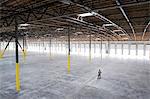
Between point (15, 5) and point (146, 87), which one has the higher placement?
point (15, 5)

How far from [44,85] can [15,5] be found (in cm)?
749

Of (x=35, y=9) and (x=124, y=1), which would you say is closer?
(x=124, y=1)

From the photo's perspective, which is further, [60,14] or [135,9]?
[60,14]

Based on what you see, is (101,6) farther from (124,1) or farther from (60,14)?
(60,14)

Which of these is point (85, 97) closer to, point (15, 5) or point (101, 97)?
point (101, 97)

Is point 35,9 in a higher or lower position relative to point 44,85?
higher

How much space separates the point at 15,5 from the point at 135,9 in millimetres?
9863

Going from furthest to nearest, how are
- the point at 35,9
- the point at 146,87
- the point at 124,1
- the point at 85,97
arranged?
the point at 146,87 < the point at 35,9 < the point at 85,97 < the point at 124,1

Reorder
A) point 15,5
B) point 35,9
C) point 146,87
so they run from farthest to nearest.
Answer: point 146,87 < point 35,9 < point 15,5

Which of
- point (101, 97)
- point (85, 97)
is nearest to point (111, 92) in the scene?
point (101, 97)

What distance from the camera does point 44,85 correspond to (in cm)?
1408

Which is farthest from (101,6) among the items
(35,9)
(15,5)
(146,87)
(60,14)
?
(146,87)

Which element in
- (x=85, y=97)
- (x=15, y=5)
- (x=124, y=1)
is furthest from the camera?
(x=15, y=5)

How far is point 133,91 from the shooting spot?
12570 mm
